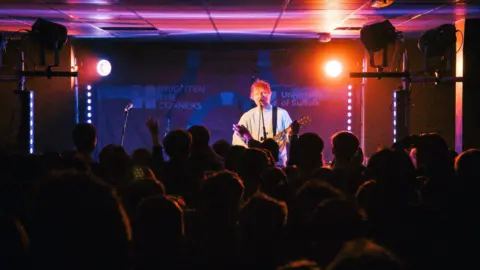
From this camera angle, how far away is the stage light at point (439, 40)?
7.06 m

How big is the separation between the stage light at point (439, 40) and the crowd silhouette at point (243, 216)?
293 centimetres

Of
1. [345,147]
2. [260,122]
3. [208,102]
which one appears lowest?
[345,147]

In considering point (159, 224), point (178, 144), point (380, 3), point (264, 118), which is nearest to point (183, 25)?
point (264, 118)

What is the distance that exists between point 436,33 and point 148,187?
4.95 metres

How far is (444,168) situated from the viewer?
→ 3.88 meters

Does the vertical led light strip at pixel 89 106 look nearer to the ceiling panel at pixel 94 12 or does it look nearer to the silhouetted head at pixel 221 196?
the ceiling panel at pixel 94 12

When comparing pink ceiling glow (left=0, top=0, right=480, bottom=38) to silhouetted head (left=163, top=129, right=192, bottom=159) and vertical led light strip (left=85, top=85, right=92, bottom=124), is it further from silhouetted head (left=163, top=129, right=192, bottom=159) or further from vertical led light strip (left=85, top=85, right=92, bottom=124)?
silhouetted head (left=163, top=129, right=192, bottom=159)

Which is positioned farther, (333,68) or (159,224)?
(333,68)

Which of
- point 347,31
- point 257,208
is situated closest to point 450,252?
point 257,208

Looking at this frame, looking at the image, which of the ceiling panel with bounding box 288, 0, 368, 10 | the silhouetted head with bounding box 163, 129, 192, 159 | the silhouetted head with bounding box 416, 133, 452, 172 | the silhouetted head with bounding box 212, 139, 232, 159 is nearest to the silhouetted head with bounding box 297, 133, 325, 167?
the silhouetted head with bounding box 416, 133, 452, 172

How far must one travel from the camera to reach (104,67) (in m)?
11.0

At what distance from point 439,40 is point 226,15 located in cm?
265

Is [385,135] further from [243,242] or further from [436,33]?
[243,242]

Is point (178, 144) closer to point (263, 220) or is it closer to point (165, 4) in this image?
point (263, 220)
